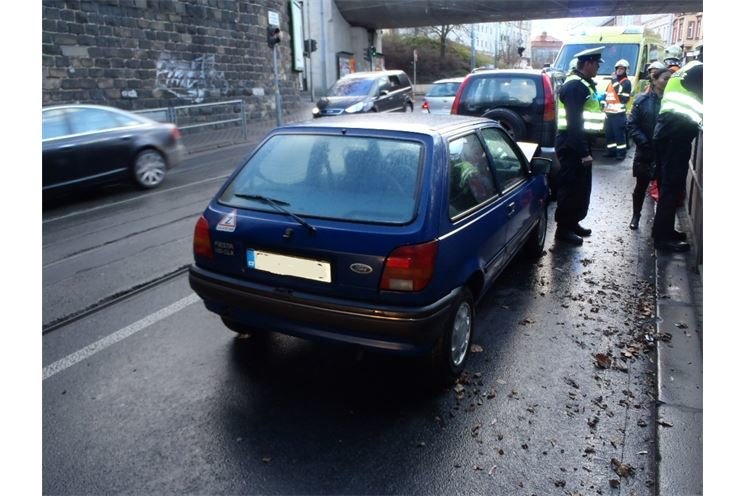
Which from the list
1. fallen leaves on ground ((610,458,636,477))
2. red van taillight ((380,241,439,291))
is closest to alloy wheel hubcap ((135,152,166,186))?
red van taillight ((380,241,439,291))

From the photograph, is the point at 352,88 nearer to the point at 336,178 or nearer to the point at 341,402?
the point at 336,178

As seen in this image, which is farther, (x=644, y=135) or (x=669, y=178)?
(x=644, y=135)

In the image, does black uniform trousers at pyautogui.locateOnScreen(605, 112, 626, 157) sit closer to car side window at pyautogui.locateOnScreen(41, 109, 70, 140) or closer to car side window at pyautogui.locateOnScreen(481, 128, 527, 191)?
car side window at pyautogui.locateOnScreen(481, 128, 527, 191)

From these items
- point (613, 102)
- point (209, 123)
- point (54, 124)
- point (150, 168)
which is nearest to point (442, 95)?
point (209, 123)

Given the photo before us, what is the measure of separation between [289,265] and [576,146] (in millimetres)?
4245

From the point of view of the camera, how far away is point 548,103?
9.49 metres

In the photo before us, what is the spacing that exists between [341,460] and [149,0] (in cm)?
1859

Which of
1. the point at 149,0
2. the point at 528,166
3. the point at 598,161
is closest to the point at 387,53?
the point at 149,0

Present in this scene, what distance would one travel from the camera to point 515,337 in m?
4.29

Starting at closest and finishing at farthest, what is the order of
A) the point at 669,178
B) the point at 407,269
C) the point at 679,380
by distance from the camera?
the point at 407,269 < the point at 679,380 < the point at 669,178

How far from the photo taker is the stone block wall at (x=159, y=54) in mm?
15562

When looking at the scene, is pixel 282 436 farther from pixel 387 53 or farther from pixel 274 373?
pixel 387 53

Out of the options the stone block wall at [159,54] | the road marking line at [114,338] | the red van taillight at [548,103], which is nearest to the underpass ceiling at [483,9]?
the stone block wall at [159,54]
